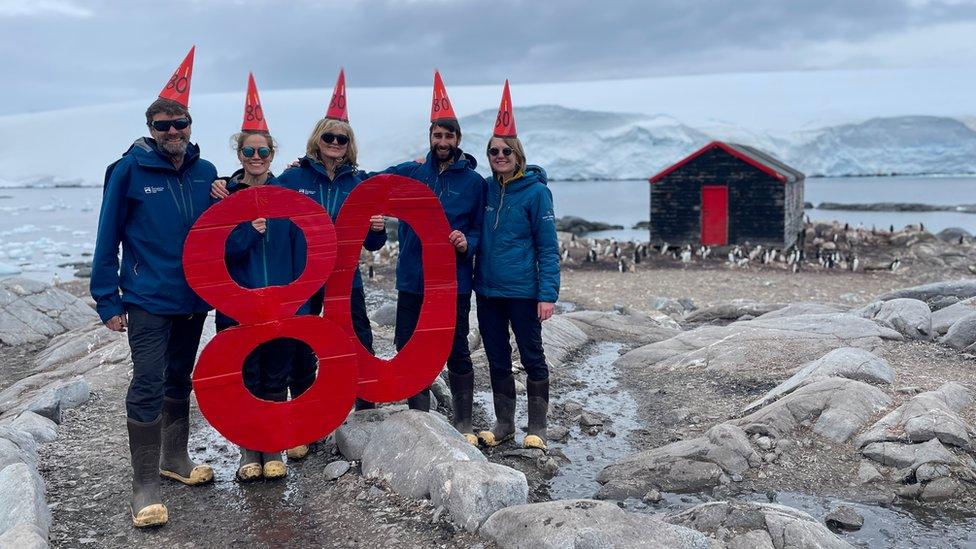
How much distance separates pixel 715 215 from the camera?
23.9 meters

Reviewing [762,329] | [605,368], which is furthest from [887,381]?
[605,368]

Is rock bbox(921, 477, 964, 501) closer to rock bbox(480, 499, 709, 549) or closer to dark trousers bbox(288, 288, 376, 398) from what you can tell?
rock bbox(480, 499, 709, 549)

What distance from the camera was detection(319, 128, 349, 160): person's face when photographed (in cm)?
522

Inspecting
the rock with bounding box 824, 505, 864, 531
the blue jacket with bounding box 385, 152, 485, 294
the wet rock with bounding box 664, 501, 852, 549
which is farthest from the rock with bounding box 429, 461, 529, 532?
the rock with bounding box 824, 505, 864, 531

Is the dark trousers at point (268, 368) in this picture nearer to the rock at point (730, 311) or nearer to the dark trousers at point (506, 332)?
the dark trousers at point (506, 332)

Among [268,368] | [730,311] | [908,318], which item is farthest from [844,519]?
[730,311]

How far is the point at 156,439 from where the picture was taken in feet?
15.2

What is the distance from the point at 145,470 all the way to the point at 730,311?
1076 centimetres

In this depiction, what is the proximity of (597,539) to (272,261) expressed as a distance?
2723 millimetres

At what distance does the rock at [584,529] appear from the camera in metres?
3.75

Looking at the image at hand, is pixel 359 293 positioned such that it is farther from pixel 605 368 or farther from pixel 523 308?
pixel 605 368

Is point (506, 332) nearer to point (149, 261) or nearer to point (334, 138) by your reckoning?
point (334, 138)

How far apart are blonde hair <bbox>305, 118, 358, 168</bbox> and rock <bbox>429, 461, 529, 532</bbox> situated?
7.16ft

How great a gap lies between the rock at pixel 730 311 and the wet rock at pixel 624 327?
101 centimetres
